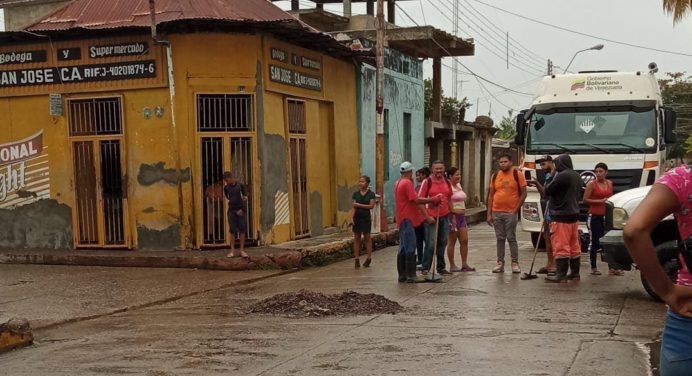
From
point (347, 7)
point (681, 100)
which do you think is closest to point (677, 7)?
point (347, 7)

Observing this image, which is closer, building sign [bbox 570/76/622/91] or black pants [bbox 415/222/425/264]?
black pants [bbox 415/222/425/264]

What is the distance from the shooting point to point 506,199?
11266 millimetres

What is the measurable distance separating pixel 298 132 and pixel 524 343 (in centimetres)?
1033

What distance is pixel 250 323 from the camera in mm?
8156

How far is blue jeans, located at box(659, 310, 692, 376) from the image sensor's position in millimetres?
2807

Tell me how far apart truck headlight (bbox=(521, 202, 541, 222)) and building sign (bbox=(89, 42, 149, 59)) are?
24.1 ft

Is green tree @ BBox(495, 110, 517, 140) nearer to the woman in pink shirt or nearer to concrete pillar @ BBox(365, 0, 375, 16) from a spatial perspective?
concrete pillar @ BBox(365, 0, 375, 16)

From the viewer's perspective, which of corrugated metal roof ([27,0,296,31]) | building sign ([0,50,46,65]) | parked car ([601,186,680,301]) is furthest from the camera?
building sign ([0,50,46,65])

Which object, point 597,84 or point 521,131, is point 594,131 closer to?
point 597,84

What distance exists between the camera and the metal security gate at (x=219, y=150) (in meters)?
14.4

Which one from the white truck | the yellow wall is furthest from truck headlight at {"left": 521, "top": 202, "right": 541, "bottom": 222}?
the yellow wall

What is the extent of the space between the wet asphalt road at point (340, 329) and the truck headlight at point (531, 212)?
101 inches

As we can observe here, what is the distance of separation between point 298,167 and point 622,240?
9.37 m

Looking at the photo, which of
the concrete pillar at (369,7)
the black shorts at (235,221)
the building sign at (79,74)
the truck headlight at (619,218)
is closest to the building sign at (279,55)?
the building sign at (79,74)
